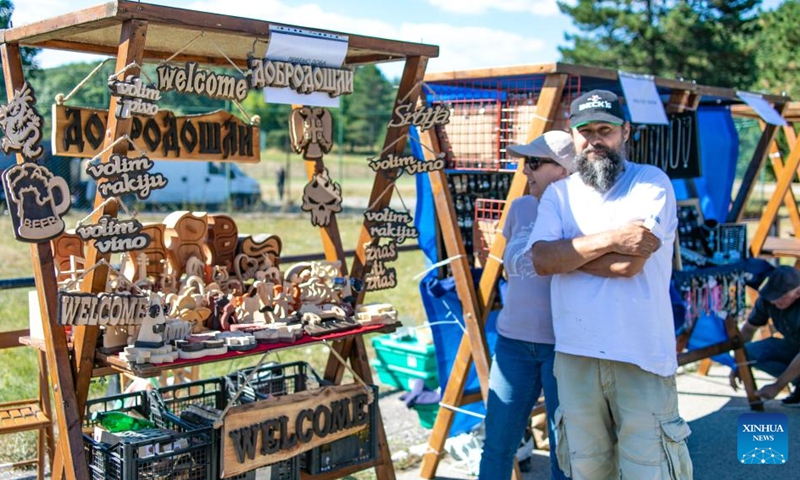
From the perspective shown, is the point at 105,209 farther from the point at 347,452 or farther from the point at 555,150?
the point at 555,150

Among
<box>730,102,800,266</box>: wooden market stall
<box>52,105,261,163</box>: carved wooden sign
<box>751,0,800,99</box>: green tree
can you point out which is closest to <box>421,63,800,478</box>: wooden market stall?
<box>52,105,261,163</box>: carved wooden sign

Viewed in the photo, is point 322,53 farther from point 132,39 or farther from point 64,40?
point 64,40

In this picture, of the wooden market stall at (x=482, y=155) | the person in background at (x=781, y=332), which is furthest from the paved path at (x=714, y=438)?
the wooden market stall at (x=482, y=155)

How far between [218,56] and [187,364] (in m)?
1.80

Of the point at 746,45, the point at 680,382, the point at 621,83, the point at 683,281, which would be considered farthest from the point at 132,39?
the point at 746,45

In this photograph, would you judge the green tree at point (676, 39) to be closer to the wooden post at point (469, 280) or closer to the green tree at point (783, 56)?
the green tree at point (783, 56)

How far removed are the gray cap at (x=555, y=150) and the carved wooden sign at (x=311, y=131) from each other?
93 centimetres

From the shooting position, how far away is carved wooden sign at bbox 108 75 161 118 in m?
2.81

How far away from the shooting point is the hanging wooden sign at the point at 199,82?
3023 mm

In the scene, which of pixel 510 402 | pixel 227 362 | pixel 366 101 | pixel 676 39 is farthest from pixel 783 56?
pixel 366 101

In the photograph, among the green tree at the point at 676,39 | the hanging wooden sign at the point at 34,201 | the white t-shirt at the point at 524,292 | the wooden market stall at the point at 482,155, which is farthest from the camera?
the green tree at the point at 676,39

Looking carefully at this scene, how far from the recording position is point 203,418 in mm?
3467

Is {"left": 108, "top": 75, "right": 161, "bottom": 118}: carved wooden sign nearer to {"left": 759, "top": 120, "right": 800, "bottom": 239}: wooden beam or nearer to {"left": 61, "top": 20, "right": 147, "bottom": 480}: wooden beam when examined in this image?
{"left": 61, "top": 20, "right": 147, "bottom": 480}: wooden beam

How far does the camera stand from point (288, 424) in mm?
3434
